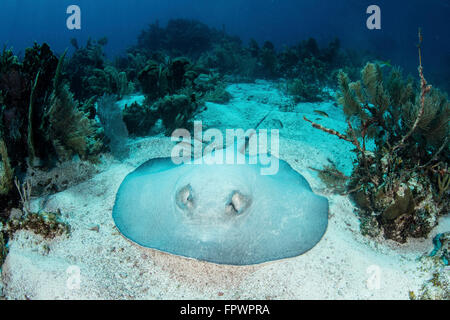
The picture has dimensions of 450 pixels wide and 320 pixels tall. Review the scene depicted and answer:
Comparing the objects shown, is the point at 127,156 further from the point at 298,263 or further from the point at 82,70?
the point at 82,70

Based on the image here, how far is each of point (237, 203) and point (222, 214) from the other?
0.23m

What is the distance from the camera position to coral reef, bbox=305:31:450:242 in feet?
11.0

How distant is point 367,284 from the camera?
8.58 ft

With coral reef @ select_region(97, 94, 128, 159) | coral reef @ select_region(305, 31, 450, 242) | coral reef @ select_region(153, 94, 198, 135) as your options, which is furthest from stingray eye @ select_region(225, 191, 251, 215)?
coral reef @ select_region(153, 94, 198, 135)

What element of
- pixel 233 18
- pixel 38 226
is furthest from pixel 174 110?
pixel 233 18

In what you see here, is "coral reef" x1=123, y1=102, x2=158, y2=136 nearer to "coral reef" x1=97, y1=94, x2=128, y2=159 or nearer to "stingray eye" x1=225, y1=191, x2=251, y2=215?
"coral reef" x1=97, y1=94, x2=128, y2=159

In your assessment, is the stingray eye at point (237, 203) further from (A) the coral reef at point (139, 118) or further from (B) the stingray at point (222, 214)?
(A) the coral reef at point (139, 118)

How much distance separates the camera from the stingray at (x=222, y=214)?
226 cm

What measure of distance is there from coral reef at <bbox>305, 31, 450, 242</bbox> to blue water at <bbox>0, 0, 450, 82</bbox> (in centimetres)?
5873

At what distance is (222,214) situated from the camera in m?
2.47

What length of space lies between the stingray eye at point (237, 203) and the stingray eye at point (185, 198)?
0.40 m
